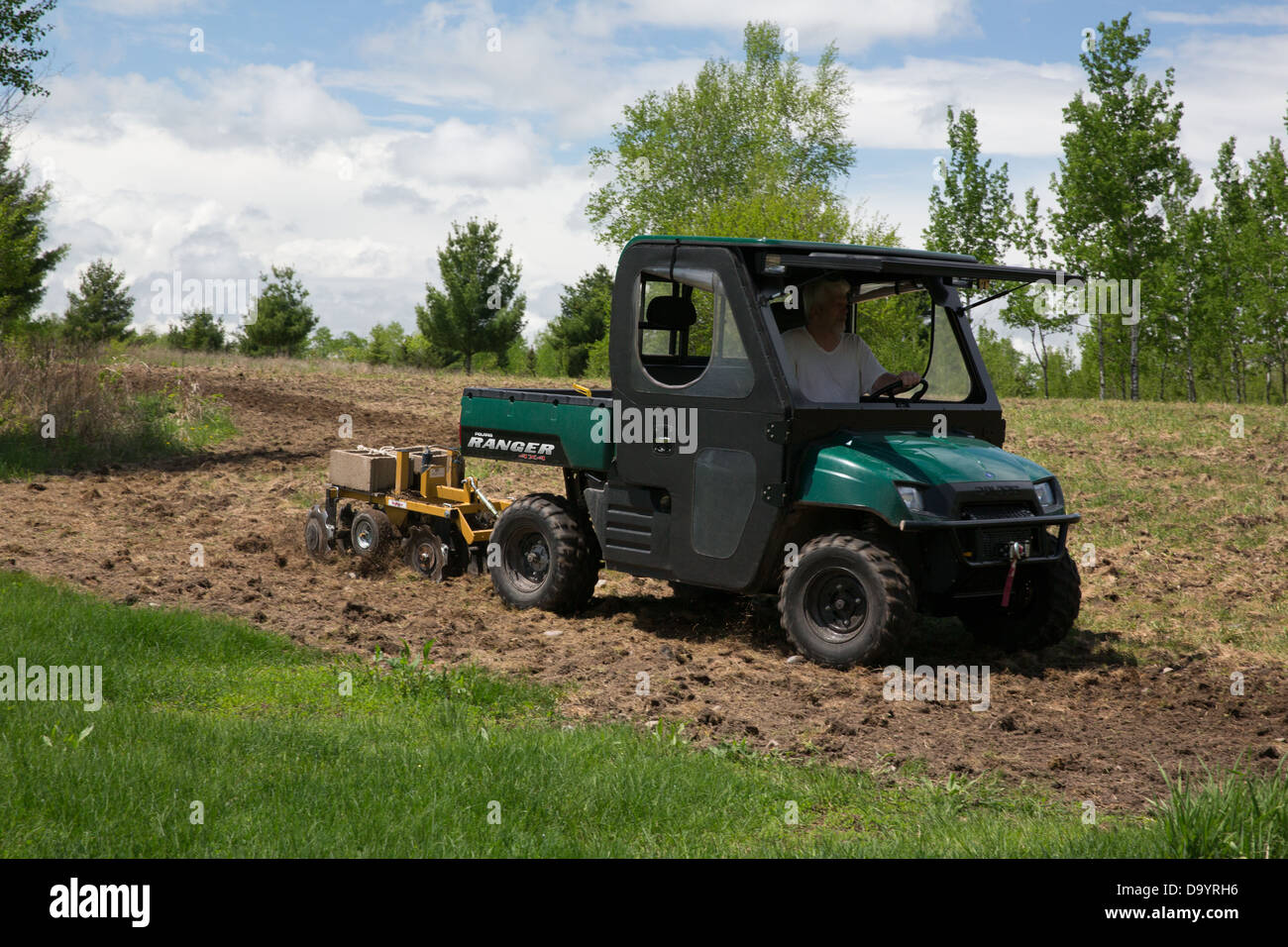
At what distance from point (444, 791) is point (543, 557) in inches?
173

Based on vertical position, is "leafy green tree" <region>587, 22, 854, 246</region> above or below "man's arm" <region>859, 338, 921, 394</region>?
above

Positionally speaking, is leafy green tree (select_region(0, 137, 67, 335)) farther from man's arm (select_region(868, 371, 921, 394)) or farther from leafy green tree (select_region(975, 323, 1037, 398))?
leafy green tree (select_region(975, 323, 1037, 398))

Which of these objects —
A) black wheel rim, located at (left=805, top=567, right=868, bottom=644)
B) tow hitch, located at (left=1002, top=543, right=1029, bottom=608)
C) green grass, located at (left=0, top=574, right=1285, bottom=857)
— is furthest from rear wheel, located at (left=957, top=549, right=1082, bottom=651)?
green grass, located at (left=0, top=574, right=1285, bottom=857)

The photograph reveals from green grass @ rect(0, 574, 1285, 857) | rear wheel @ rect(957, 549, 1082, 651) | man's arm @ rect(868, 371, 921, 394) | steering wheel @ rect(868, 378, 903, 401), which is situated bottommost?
green grass @ rect(0, 574, 1285, 857)

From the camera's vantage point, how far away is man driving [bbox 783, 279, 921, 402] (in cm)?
805

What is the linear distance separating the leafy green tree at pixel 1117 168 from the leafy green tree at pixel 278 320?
34.8 metres

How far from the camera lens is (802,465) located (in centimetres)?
766

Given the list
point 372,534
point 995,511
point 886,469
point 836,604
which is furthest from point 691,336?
point 372,534

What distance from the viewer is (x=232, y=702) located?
654 centimetres

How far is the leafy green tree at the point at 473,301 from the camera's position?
50.2 m

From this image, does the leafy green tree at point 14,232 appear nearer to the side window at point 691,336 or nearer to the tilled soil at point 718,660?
the tilled soil at point 718,660

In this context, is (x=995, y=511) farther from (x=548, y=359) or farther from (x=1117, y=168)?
(x=548, y=359)

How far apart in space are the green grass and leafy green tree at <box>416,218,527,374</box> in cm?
4380

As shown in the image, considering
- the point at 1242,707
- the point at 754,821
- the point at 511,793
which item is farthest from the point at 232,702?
the point at 1242,707
